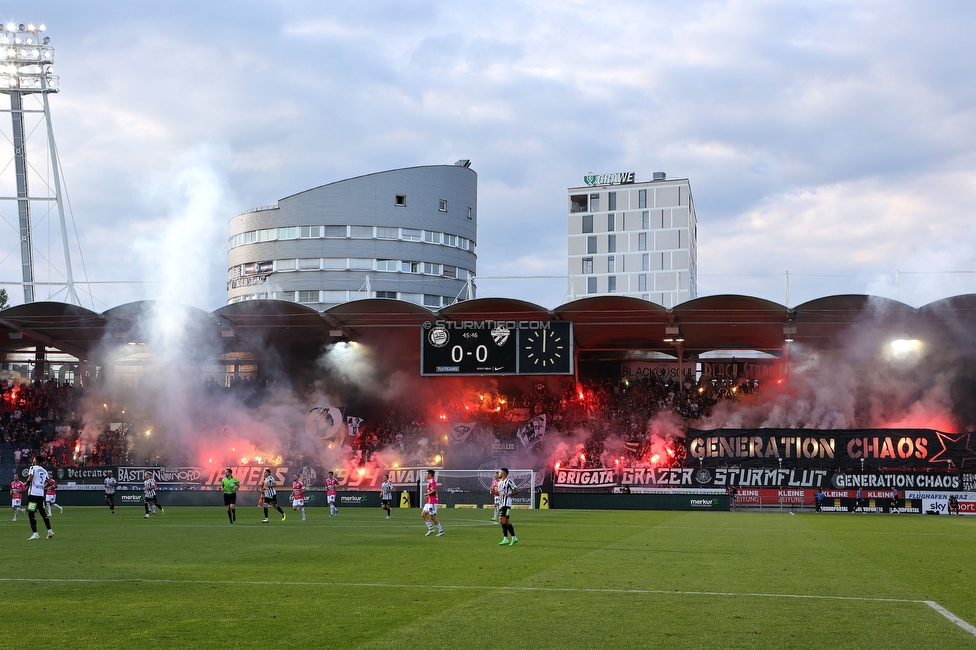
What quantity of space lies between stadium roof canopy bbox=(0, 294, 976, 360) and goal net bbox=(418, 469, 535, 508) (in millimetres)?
8514

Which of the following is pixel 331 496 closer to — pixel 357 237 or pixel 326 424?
pixel 326 424

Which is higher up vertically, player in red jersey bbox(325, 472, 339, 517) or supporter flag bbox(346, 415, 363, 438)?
supporter flag bbox(346, 415, 363, 438)

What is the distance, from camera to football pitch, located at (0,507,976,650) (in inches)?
356

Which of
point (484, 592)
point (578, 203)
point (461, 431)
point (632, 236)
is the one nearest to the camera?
point (484, 592)

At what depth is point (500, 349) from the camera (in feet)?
153

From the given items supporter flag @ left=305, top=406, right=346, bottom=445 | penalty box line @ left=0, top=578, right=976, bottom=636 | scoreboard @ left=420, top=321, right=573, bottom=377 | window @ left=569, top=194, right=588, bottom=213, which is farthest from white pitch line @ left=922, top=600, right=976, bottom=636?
window @ left=569, top=194, right=588, bottom=213

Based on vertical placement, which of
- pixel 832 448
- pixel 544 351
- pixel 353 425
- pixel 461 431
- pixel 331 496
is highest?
pixel 544 351

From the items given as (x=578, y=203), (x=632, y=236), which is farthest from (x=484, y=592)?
(x=578, y=203)

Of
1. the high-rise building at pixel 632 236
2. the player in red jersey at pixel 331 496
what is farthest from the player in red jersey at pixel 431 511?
the high-rise building at pixel 632 236

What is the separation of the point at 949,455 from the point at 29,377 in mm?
58998

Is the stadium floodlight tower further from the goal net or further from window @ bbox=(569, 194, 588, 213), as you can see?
window @ bbox=(569, 194, 588, 213)

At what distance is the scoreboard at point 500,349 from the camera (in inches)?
1829

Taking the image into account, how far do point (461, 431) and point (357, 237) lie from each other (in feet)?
140

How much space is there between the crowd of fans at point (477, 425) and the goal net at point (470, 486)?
506cm
